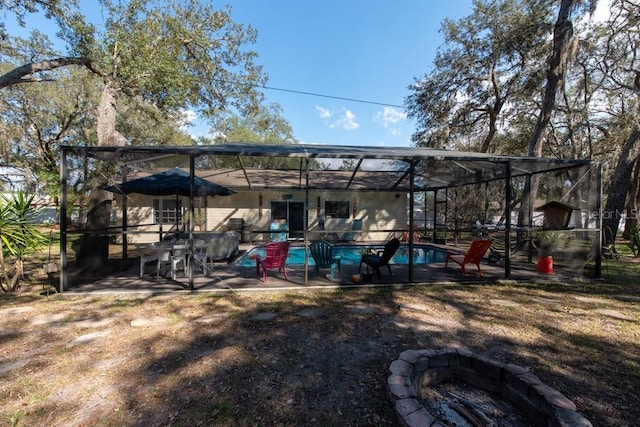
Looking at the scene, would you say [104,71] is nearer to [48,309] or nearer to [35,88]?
Answer: [48,309]

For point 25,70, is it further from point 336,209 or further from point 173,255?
point 336,209

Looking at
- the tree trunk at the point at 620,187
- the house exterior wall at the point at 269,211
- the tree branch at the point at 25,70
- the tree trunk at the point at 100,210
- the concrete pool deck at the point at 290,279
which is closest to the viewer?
the concrete pool deck at the point at 290,279

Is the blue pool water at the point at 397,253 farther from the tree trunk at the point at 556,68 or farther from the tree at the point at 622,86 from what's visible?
the tree at the point at 622,86

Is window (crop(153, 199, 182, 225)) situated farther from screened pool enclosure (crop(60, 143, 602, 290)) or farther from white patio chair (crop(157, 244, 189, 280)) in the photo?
white patio chair (crop(157, 244, 189, 280))

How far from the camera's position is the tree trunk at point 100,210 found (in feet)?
21.3

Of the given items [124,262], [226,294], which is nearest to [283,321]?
[226,294]

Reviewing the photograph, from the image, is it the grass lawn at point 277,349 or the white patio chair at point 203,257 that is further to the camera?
the white patio chair at point 203,257

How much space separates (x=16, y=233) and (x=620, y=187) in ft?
51.4

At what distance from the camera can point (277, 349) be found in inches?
120

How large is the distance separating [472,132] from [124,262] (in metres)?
17.3

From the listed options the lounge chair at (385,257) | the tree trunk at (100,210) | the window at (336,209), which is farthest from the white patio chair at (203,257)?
the window at (336,209)

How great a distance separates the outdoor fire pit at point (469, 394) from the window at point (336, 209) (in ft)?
37.0

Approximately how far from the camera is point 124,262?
22.7ft

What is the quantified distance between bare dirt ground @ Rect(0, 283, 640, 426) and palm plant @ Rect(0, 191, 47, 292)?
19.7 inches
